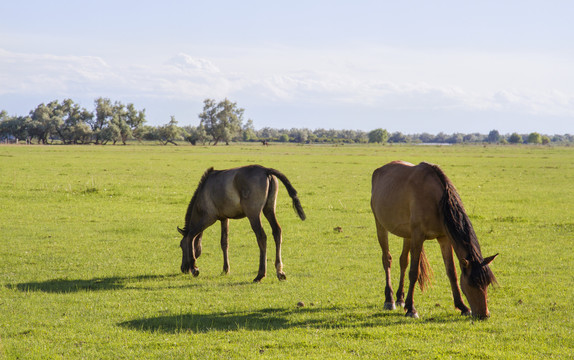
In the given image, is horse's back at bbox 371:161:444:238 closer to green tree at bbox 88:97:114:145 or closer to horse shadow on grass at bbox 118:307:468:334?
horse shadow on grass at bbox 118:307:468:334

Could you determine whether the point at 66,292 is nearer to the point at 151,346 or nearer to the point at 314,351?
the point at 151,346

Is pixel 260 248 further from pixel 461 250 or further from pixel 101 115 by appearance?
pixel 101 115

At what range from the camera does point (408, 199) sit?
8.42m

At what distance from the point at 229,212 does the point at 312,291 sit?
2.53m

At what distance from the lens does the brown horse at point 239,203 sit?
10953mm

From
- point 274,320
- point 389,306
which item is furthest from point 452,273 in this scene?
point 274,320

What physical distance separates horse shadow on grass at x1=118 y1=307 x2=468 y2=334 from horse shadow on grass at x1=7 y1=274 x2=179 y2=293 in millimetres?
2543

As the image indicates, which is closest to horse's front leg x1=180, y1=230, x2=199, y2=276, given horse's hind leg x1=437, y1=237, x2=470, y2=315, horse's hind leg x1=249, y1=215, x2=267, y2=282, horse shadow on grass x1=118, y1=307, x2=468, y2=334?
horse's hind leg x1=249, y1=215, x2=267, y2=282

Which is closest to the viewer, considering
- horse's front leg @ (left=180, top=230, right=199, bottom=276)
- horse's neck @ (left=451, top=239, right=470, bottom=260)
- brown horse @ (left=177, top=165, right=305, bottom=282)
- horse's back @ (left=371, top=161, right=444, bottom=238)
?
horse's neck @ (left=451, top=239, right=470, bottom=260)

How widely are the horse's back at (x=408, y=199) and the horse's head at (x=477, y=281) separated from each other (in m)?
0.77

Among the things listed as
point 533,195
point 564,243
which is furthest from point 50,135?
point 564,243

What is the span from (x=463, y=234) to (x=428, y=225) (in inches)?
23.3

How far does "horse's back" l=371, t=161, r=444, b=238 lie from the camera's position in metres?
8.02

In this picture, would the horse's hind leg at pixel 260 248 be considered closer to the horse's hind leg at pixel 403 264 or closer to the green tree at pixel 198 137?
the horse's hind leg at pixel 403 264
